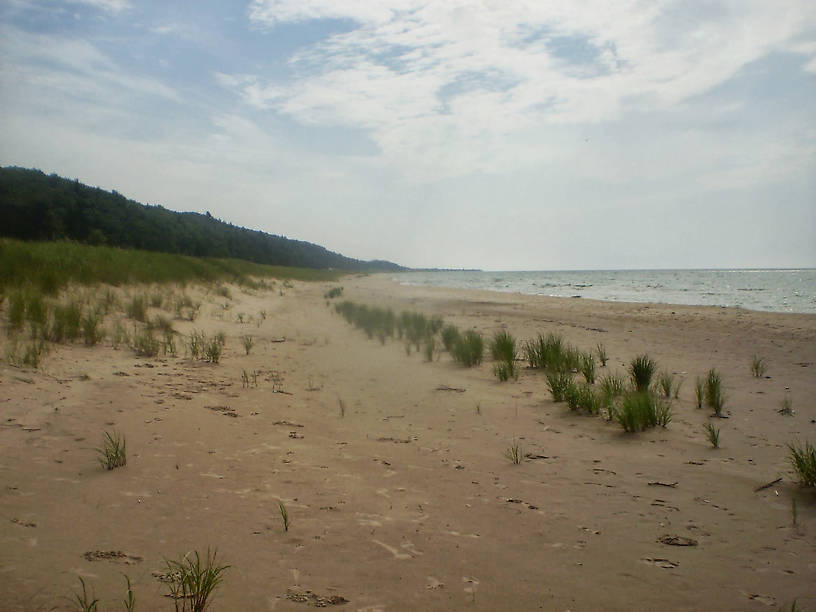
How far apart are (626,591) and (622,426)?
2804 millimetres

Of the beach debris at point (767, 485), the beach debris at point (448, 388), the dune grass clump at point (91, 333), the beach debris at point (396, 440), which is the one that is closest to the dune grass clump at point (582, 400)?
the beach debris at point (448, 388)

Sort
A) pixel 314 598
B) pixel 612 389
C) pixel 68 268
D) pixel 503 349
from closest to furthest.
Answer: pixel 314 598 → pixel 612 389 → pixel 503 349 → pixel 68 268

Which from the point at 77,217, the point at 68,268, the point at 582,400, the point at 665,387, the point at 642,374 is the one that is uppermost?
the point at 77,217

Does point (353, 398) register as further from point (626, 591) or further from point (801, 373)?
point (801, 373)

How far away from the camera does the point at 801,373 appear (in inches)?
296

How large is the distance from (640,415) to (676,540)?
220 centimetres

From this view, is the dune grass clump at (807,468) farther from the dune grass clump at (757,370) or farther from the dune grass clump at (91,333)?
the dune grass clump at (91,333)

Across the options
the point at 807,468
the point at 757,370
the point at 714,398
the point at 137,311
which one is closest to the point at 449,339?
the point at 757,370

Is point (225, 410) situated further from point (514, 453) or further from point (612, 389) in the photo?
point (612, 389)

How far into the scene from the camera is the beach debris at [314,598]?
2.22m

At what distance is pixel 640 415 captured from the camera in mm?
4902

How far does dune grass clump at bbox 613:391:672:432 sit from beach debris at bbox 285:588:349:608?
3518 millimetres

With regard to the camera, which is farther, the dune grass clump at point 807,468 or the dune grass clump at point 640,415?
the dune grass clump at point 640,415

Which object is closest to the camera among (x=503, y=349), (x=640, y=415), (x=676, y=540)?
(x=676, y=540)
